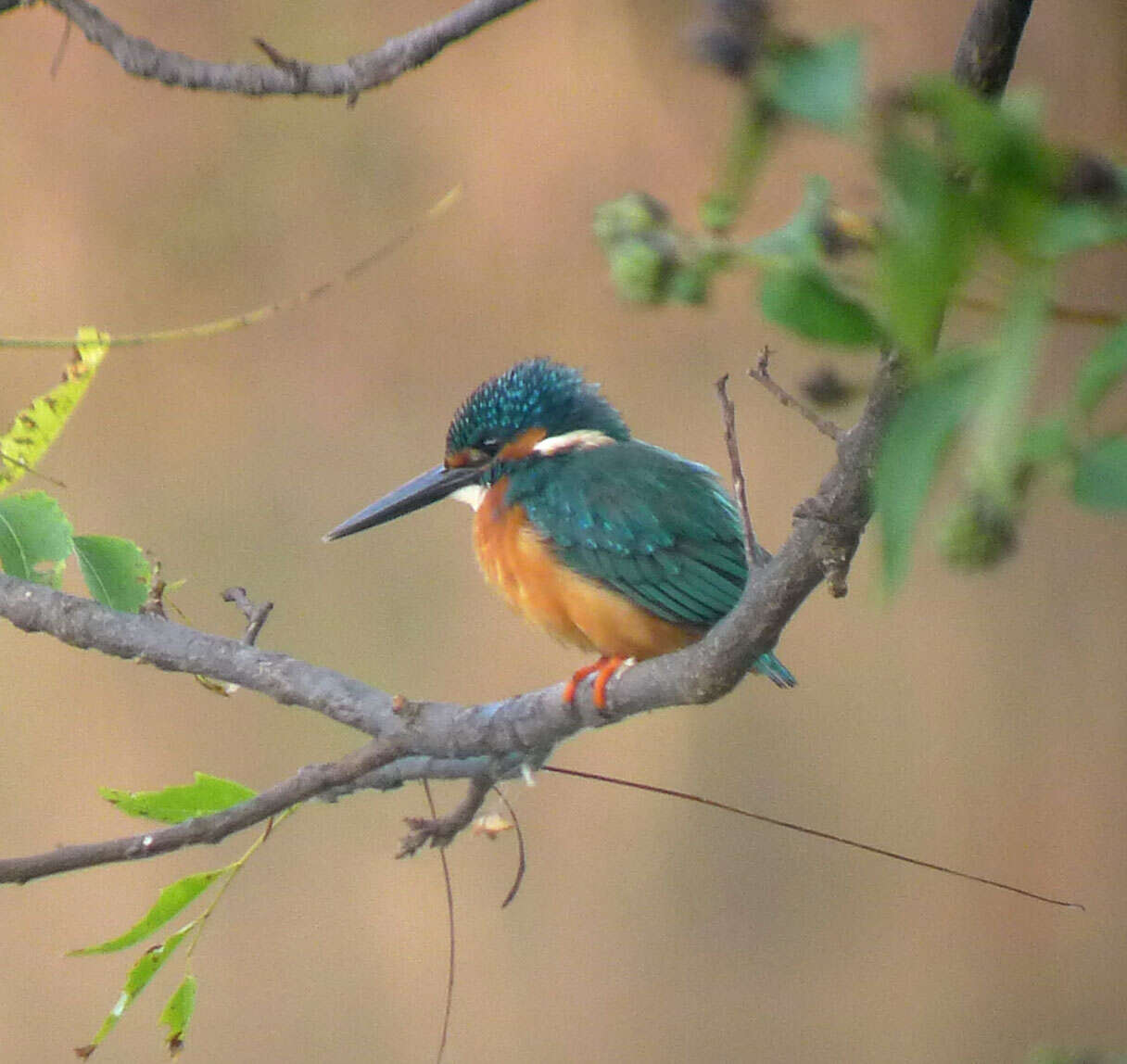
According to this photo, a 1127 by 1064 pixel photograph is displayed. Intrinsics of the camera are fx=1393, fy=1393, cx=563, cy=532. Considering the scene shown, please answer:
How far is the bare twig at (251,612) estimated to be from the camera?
813mm

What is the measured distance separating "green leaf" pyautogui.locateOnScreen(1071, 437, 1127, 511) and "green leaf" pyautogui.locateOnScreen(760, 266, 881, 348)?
3cm

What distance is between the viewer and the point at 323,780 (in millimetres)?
640

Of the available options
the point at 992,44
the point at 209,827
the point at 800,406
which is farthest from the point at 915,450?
the point at 209,827

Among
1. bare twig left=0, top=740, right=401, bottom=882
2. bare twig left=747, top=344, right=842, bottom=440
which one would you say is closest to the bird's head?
bare twig left=0, top=740, right=401, bottom=882

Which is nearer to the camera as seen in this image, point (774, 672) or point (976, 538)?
point (976, 538)

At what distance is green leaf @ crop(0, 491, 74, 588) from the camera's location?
0.73 m

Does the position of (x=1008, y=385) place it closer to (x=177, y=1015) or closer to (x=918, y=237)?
(x=918, y=237)

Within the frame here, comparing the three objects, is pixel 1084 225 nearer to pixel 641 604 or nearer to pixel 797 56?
pixel 797 56

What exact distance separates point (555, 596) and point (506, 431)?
13cm

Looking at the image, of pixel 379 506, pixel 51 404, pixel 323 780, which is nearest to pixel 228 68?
pixel 51 404

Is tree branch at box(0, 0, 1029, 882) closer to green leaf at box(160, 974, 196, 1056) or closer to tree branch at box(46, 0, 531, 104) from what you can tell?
green leaf at box(160, 974, 196, 1056)

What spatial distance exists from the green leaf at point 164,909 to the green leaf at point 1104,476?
1.72ft

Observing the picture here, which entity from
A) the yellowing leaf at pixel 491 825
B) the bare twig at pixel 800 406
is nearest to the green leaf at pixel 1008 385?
the bare twig at pixel 800 406

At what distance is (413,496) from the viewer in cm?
104
